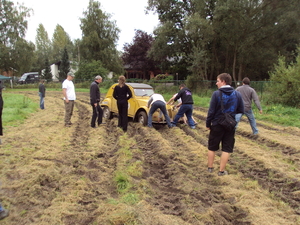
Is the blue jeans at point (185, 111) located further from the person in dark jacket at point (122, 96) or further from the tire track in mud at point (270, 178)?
the tire track in mud at point (270, 178)

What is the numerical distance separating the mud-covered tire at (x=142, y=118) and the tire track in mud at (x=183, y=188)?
2379mm

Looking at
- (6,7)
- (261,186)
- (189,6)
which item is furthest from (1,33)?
(261,186)

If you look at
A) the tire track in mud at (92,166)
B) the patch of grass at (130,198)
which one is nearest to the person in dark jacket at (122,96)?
the tire track in mud at (92,166)

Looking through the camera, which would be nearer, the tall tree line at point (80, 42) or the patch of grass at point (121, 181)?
Answer: the patch of grass at point (121, 181)

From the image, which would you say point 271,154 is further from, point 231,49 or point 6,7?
point 6,7

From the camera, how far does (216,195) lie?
3.62 m

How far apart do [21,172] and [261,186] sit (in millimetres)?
4070

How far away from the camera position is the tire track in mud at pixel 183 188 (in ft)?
10.1

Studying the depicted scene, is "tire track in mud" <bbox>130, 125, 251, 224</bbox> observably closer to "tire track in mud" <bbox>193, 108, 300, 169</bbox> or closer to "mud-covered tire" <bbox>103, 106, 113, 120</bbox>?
"tire track in mud" <bbox>193, 108, 300, 169</bbox>

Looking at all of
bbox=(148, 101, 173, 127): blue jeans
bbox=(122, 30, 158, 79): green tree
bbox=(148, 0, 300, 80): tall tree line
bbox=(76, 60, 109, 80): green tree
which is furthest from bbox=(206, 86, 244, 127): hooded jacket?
bbox=(122, 30, 158, 79): green tree

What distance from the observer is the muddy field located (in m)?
2.97

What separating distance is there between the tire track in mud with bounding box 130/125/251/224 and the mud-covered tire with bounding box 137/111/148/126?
238 cm

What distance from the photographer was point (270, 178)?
435 centimetres

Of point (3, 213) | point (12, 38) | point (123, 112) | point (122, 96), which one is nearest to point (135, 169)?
point (3, 213)
